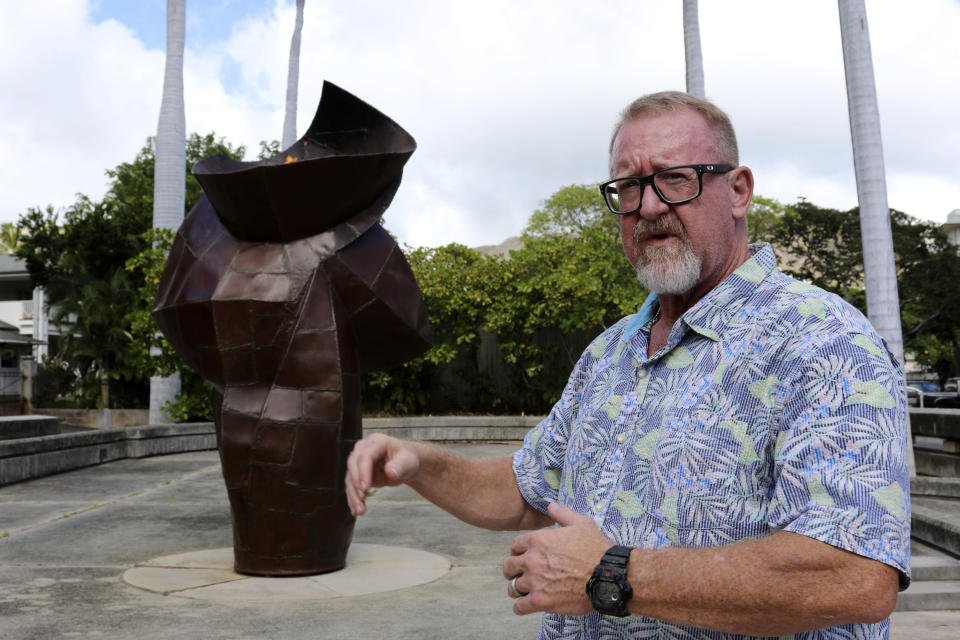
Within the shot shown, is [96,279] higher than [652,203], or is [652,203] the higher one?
[96,279]

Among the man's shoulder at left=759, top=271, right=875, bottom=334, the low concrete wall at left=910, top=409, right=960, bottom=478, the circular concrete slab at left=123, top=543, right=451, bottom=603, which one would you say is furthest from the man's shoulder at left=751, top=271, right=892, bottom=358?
the low concrete wall at left=910, top=409, right=960, bottom=478

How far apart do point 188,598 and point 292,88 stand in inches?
603

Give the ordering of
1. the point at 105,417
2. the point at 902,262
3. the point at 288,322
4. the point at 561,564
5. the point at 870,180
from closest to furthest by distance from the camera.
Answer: the point at 561,564, the point at 288,322, the point at 870,180, the point at 105,417, the point at 902,262

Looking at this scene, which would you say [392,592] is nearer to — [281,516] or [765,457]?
[281,516]

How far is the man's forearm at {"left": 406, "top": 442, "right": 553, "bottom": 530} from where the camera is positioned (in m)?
2.10

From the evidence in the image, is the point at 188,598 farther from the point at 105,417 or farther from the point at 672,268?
the point at 105,417

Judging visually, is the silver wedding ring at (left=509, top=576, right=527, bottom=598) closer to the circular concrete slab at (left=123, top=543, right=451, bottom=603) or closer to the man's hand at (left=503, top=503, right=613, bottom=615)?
the man's hand at (left=503, top=503, right=613, bottom=615)

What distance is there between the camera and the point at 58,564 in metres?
5.97

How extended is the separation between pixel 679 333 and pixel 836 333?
0.34 m

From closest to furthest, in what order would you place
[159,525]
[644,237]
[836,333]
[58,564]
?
[836,333] < [644,237] < [58,564] < [159,525]

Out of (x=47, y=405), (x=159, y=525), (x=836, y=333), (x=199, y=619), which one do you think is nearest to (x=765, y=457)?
(x=836, y=333)

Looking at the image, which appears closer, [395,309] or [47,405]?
[395,309]

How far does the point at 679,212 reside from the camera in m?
1.81

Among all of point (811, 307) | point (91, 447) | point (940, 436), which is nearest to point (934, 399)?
point (940, 436)
